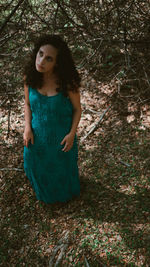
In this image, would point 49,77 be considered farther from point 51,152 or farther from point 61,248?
point 61,248

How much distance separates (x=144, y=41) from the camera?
393cm

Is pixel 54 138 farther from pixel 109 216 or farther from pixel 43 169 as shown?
pixel 109 216

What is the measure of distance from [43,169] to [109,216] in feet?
3.05

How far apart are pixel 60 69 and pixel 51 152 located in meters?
0.80

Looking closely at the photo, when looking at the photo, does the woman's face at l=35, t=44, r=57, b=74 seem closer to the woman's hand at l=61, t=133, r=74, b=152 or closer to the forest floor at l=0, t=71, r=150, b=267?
the woman's hand at l=61, t=133, r=74, b=152

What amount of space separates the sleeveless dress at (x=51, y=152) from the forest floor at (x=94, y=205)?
30cm

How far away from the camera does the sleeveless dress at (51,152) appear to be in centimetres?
217

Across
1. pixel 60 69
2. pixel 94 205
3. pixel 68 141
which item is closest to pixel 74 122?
pixel 68 141

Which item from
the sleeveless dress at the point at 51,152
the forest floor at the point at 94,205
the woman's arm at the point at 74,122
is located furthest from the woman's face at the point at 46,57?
the forest floor at the point at 94,205

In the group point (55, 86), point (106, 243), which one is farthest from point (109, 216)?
point (55, 86)

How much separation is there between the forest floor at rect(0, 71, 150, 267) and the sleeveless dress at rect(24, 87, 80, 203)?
30cm

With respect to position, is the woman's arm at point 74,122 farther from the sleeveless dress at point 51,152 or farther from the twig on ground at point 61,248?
the twig on ground at point 61,248

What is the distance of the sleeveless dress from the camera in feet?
7.11

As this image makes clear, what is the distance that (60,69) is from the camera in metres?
2.11
